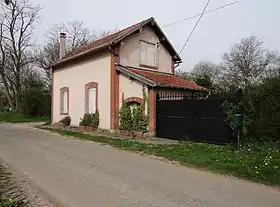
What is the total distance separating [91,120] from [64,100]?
19.1 ft

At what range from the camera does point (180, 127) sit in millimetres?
16531

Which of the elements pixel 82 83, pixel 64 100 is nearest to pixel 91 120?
pixel 82 83

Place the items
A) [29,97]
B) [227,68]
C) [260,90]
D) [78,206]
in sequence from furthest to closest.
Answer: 1. [227,68]
2. [29,97]
3. [260,90]
4. [78,206]

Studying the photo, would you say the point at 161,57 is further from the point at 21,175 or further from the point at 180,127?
the point at 21,175

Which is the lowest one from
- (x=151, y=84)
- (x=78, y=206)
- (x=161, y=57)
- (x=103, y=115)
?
(x=78, y=206)

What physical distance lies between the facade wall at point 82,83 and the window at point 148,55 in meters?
2.56

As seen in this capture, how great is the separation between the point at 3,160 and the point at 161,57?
14.8 meters

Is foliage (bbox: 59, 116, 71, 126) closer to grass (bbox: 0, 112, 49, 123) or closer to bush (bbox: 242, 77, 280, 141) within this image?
grass (bbox: 0, 112, 49, 123)

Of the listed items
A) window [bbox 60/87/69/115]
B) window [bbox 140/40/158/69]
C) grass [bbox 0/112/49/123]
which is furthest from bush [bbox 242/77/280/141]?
grass [bbox 0/112/49/123]

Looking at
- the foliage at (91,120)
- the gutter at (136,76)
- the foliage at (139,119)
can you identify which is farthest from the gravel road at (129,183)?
the foliage at (91,120)

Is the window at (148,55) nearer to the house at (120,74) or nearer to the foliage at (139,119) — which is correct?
the house at (120,74)

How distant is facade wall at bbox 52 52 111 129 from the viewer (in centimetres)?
2102

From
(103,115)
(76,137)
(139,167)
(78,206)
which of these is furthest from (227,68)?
(78,206)

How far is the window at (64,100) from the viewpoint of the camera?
26.4 meters
